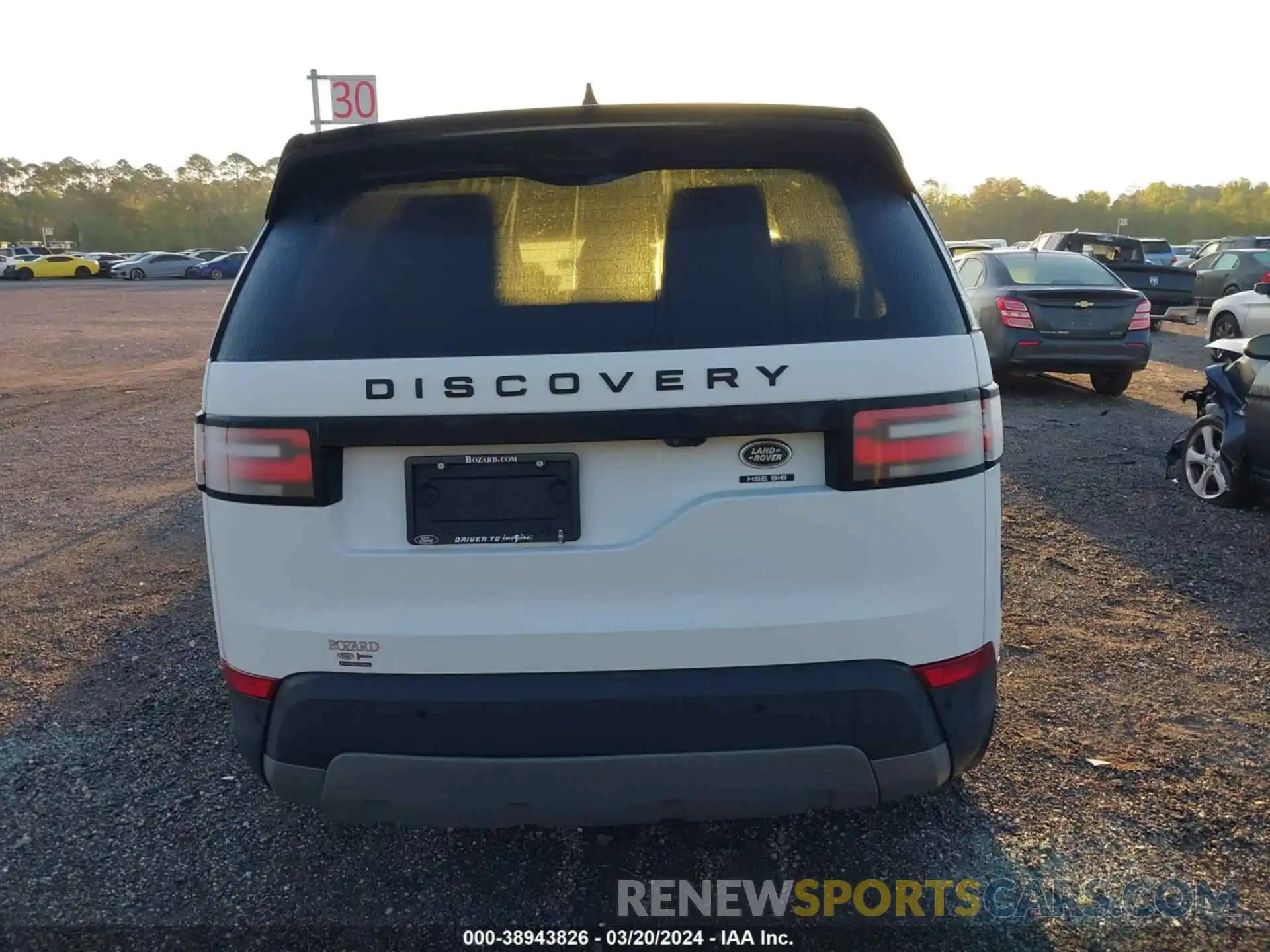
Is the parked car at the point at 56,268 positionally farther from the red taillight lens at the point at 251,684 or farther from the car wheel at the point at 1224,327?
the red taillight lens at the point at 251,684

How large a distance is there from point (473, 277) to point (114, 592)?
12.5 feet

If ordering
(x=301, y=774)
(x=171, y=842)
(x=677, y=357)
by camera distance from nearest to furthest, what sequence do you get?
1. (x=677, y=357)
2. (x=301, y=774)
3. (x=171, y=842)

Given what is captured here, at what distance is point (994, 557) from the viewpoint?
2225 millimetres

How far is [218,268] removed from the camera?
170 ft

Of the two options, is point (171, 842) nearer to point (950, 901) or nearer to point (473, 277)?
point (473, 277)

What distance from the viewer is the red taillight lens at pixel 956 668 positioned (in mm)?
2146

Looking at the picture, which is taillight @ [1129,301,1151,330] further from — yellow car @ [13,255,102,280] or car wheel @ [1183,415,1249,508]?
yellow car @ [13,255,102,280]

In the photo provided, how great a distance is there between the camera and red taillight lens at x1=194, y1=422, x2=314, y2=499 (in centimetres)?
208

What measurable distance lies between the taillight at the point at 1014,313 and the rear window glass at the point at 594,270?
27.7ft

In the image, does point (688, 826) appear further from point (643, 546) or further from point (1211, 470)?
point (1211, 470)

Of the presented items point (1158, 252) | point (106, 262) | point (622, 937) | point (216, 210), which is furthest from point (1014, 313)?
point (216, 210)

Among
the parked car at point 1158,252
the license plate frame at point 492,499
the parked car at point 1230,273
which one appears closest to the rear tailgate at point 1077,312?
the license plate frame at point 492,499

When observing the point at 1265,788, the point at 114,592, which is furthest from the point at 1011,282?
the point at 114,592

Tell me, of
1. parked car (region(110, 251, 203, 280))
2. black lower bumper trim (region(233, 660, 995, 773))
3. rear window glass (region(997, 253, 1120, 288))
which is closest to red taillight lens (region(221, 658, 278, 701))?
black lower bumper trim (region(233, 660, 995, 773))
